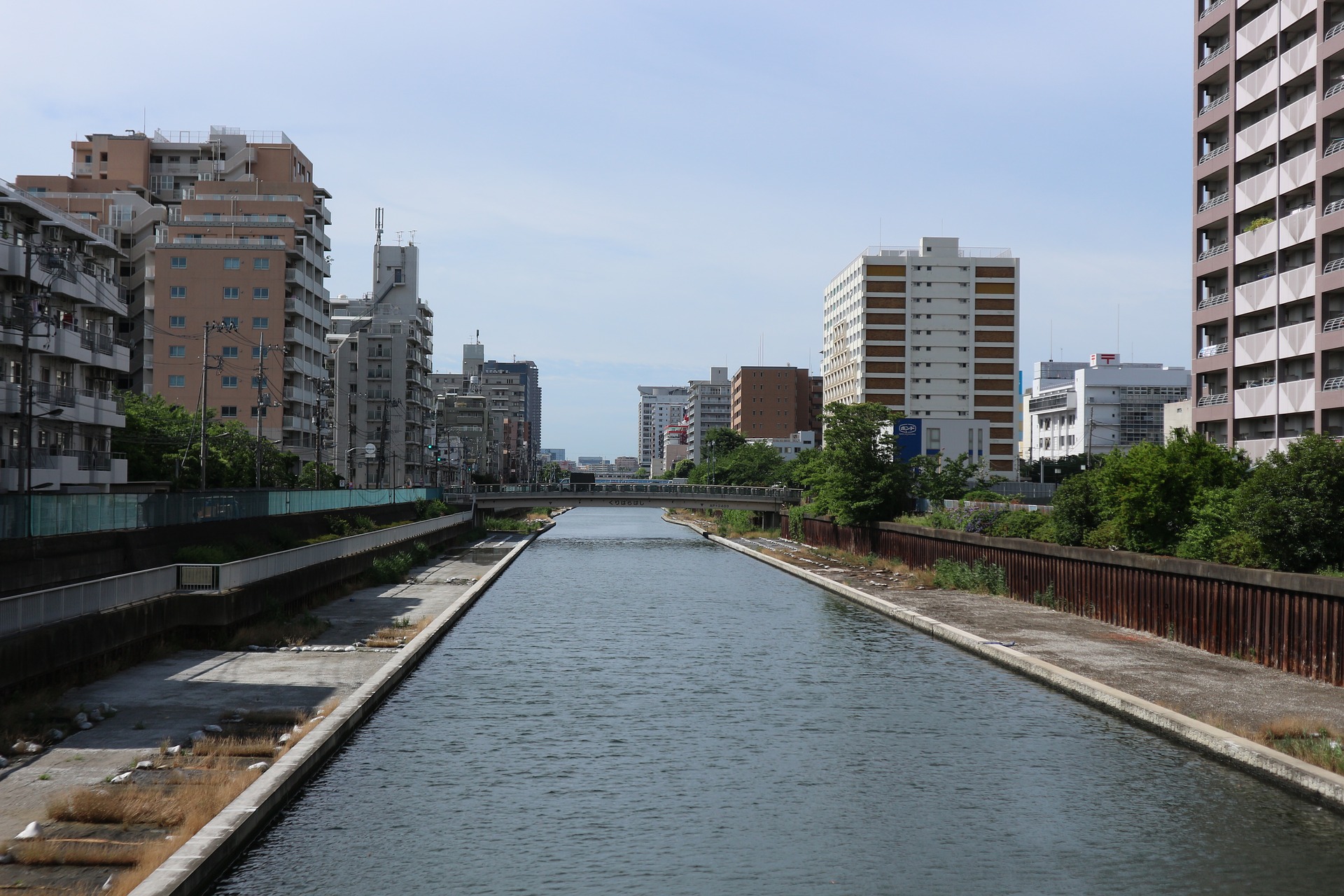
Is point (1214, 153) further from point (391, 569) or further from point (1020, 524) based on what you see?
point (391, 569)

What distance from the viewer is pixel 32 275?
6253 centimetres

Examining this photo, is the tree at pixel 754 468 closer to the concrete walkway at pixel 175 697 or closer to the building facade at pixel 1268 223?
the building facade at pixel 1268 223

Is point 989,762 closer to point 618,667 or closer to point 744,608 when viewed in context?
point 618,667

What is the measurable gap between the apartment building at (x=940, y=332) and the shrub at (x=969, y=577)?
122 meters

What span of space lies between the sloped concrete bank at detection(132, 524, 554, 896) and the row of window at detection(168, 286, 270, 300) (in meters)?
94.3

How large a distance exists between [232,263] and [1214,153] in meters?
88.4

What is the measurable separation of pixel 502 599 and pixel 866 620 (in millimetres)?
18201

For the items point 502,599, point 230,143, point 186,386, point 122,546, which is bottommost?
point 502,599

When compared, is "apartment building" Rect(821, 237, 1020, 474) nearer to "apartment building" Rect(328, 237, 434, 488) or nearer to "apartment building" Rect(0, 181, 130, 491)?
"apartment building" Rect(328, 237, 434, 488)

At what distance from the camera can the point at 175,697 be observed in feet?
80.6

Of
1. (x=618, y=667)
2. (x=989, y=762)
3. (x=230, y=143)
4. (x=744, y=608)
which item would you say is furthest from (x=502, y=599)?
(x=230, y=143)

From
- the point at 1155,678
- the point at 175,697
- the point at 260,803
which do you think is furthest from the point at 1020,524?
the point at 260,803

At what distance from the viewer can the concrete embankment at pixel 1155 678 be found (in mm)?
20172

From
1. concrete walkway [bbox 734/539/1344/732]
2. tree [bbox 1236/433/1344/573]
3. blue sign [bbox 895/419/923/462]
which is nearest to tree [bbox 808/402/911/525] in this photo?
blue sign [bbox 895/419/923/462]
